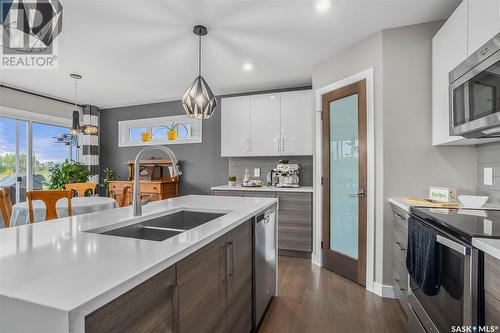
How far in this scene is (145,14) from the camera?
2.20 m

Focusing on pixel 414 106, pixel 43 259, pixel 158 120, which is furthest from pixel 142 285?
pixel 158 120

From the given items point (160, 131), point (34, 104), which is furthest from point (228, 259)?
point (34, 104)

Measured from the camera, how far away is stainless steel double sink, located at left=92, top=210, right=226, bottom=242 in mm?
1407

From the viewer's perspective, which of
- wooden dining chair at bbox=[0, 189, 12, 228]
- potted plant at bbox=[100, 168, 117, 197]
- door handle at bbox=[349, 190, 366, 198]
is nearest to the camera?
wooden dining chair at bbox=[0, 189, 12, 228]

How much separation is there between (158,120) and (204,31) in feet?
9.67

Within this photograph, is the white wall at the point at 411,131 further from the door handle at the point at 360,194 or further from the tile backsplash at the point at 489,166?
the door handle at the point at 360,194

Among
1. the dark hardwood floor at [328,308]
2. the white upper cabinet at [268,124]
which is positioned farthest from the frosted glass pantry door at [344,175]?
the white upper cabinet at [268,124]

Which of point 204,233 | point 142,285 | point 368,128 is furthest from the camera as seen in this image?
point 368,128

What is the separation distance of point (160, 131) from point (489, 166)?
487cm

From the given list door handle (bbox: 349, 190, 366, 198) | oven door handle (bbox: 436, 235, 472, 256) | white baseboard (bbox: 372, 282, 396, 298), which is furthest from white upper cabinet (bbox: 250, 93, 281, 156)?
oven door handle (bbox: 436, 235, 472, 256)

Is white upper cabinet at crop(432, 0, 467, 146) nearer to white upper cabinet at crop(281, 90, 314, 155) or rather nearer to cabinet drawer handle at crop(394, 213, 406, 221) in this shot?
cabinet drawer handle at crop(394, 213, 406, 221)

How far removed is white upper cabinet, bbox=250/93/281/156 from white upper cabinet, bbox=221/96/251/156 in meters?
0.10

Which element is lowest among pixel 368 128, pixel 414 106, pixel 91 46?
pixel 368 128

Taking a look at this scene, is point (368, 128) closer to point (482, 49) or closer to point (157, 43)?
point (482, 49)
